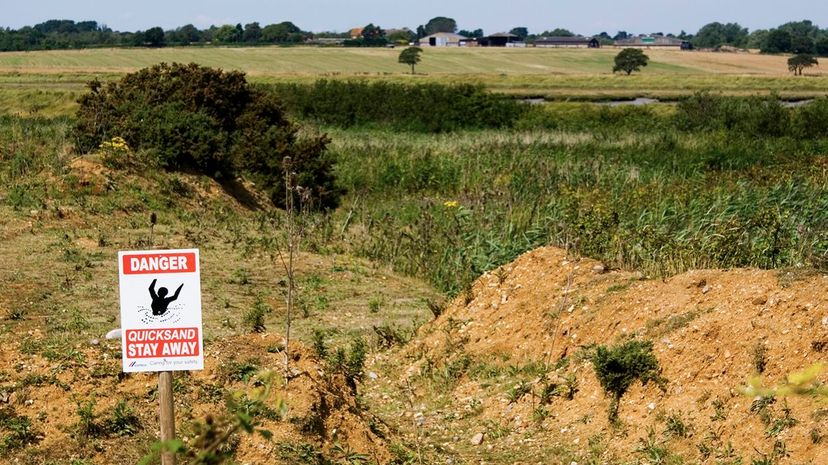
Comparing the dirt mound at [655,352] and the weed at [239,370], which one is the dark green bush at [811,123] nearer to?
the dirt mound at [655,352]

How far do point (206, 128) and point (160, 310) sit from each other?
1847 cm

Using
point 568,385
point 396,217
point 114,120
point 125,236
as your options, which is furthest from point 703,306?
point 114,120

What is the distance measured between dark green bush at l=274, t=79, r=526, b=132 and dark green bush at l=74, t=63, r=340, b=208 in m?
16.7

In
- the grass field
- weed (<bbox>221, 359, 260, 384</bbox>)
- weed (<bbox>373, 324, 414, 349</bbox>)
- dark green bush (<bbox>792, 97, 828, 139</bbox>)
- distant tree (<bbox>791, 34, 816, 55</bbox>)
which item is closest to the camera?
weed (<bbox>221, 359, 260, 384</bbox>)

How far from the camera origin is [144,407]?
8148 millimetres

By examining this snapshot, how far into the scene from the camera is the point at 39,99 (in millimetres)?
50031

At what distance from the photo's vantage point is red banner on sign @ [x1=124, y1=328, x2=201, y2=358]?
187 inches

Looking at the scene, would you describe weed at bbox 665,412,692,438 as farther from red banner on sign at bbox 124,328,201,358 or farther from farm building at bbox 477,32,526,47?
farm building at bbox 477,32,526,47

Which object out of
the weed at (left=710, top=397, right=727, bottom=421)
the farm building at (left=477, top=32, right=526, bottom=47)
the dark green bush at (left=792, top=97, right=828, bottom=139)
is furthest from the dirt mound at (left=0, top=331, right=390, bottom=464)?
the farm building at (left=477, top=32, right=526, bottom=47)

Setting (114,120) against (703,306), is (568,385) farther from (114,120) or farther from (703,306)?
(114,120)

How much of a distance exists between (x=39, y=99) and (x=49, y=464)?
1807 inches

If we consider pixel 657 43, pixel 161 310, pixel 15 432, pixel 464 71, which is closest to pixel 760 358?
pixel 161 310

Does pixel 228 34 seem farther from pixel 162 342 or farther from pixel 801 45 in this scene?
pixel 162 342

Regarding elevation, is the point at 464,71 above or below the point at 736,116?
above
